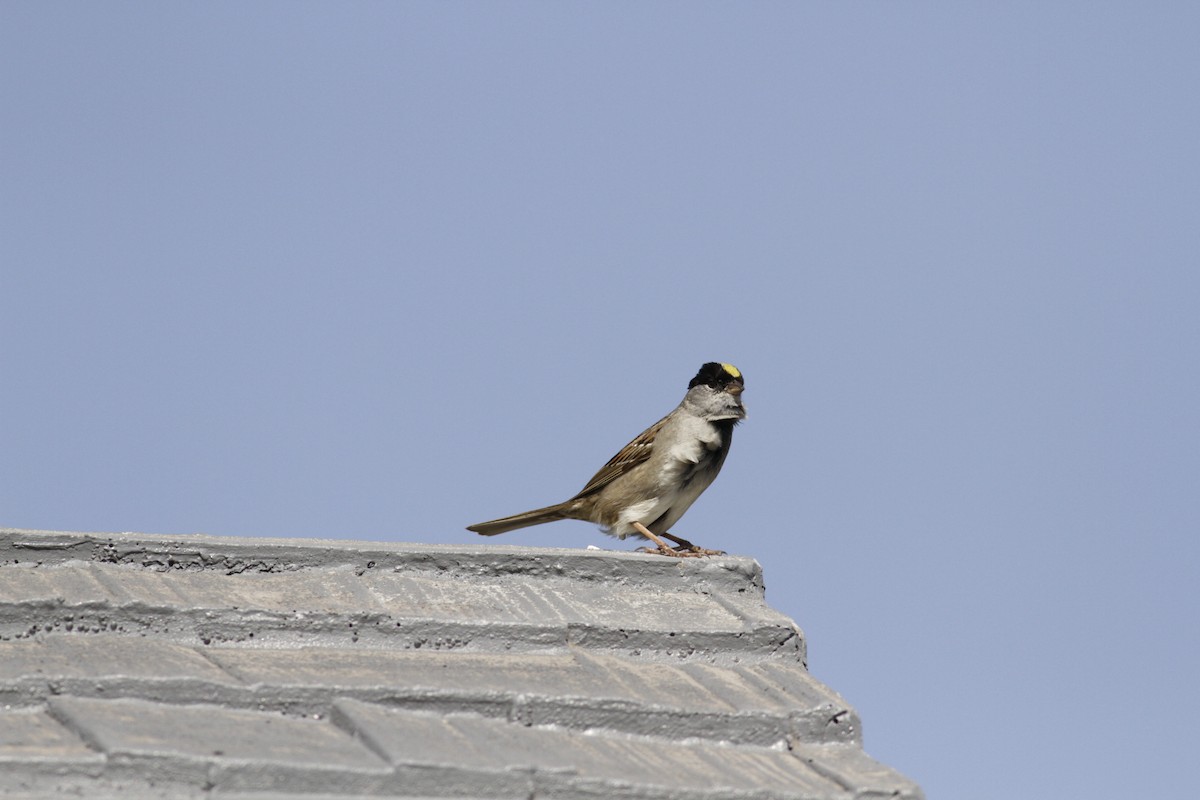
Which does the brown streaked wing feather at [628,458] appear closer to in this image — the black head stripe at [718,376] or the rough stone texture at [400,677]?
the black head stripe at [718,376]

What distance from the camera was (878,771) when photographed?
2.81 meters

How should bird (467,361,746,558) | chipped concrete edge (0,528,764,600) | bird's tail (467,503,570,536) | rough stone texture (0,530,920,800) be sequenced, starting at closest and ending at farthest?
rough stone texture (0,530,920,800)
chipped concrete edge (0,528,764,600)
bird (467,361,746,558)
bird's tail (467,503,570,536)

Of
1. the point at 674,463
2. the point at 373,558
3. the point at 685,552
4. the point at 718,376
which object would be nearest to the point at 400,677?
the point at 373,558

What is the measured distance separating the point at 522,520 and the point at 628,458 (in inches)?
25.4

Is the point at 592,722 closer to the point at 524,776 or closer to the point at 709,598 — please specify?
the point at 524,776

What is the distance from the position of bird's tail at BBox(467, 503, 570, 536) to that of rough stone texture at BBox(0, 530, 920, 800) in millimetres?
3484

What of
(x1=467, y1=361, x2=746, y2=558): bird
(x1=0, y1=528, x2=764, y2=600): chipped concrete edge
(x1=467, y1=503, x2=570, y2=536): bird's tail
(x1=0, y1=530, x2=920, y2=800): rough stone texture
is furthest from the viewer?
(x1=467, y1=503, x2=570, y2=536): bird's tail

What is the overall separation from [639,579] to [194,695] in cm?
118

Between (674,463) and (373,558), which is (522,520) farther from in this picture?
(373,558)

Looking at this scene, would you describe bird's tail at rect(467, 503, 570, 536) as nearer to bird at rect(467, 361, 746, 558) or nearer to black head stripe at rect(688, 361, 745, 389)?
bird at rect(467, 361, 746, 558)

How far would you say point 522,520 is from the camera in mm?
7191

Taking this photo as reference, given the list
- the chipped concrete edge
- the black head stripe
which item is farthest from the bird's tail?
Result: the chipped concrete edge

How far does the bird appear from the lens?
21.5 feet

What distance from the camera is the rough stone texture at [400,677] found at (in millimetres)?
2396
